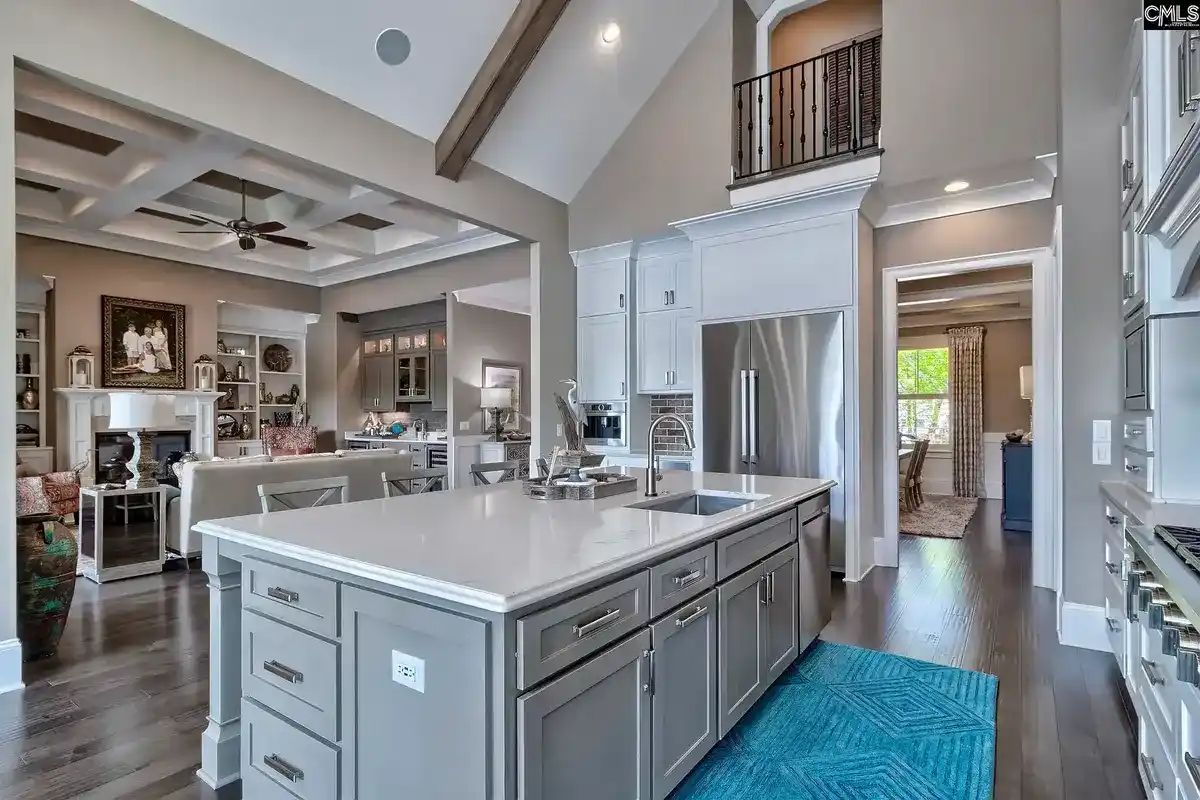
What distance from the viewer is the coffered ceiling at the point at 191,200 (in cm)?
466

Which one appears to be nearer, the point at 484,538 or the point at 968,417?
the point at 484,538

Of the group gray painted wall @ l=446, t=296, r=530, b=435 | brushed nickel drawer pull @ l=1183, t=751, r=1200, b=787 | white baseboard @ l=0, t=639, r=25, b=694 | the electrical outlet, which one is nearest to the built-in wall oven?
gray painted wall @ l=446, t=296, r=530, b=435

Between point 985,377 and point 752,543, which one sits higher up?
point 985,377

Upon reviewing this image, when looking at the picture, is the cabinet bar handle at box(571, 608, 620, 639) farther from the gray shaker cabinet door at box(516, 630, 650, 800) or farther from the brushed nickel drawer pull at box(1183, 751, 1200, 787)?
the brushed nickel drawer pull at box(1183, 751, 1200, 787)

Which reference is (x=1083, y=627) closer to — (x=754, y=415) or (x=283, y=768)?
(x=754, y=415)

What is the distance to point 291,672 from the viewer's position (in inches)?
70.7

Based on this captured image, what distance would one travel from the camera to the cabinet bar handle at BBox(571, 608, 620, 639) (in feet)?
4.91

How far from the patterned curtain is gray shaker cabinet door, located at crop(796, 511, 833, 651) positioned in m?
7.01

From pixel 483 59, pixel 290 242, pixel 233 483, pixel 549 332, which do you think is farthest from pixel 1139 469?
pixel 290 242

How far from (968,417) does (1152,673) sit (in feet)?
27.0

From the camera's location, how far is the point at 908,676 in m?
2.93

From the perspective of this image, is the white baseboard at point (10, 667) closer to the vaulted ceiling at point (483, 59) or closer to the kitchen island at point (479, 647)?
the kitchen island at point (479, 647)

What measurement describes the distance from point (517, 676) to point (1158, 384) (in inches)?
107

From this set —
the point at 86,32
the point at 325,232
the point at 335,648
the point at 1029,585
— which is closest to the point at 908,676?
the point at 1029,585
